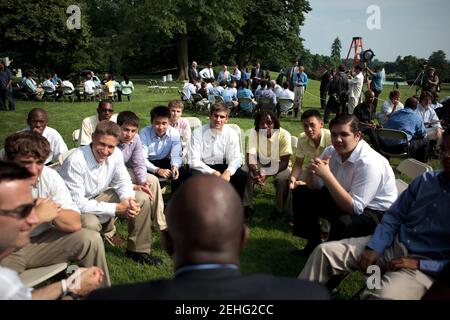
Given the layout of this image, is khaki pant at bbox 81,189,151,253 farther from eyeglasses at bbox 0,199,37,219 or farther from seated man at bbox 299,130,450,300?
seated man at bbox 299,130,450,300

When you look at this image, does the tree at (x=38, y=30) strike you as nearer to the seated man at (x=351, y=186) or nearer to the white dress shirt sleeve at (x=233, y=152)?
the white dress shirt sleeve at (x=233, y=152)

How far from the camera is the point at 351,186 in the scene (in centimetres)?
327

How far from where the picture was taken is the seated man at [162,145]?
514 cm

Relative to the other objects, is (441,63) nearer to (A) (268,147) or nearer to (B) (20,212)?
(A) (268,147)

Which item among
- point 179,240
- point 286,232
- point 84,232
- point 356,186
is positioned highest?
point 179,240

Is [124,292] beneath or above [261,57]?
beneath

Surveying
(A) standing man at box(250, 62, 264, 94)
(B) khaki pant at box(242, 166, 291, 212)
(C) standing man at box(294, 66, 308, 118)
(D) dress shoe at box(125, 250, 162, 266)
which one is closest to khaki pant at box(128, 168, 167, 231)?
(D) dress shoe at box(125, 250, 162, 266)

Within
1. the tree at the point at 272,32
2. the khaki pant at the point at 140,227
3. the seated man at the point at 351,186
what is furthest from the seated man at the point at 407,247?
the tree at the point at 272,32

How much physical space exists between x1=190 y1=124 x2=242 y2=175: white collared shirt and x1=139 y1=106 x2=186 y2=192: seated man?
0.36 meters

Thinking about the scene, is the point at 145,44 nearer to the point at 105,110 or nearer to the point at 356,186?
the point at 105,110

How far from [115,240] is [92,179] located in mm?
968
